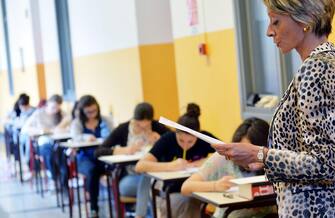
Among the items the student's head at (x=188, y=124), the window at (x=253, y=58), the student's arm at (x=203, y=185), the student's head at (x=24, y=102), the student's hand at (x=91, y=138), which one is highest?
the window at (x=253, y=58)

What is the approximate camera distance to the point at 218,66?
625 centimetres

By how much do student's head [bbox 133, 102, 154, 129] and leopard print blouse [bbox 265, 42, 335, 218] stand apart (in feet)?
15.2

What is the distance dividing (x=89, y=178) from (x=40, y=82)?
7.41 meters

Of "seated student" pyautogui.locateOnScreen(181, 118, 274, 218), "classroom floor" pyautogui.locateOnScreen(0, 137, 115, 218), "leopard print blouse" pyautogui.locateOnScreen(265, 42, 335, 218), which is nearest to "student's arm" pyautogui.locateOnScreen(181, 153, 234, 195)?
"seated student" pyautogui.locateOnScreen(181, 118, 274, 218)

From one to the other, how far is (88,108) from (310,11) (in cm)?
633

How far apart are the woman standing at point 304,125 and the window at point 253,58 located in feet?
11.1

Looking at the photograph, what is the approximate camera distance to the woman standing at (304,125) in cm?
212

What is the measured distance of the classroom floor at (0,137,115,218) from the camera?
851cm

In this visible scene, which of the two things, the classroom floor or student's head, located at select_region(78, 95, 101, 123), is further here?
the classroom floor

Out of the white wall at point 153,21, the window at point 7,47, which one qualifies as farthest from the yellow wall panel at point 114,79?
the window at point 7,47

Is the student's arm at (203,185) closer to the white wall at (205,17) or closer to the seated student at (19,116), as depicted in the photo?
the white wall at (205,17)

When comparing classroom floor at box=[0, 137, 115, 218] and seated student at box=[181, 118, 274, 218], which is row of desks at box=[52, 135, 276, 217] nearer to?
seated student at box=[181, 118, 274, 218]

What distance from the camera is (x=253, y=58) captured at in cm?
586

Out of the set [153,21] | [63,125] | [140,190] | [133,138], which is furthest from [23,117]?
[140,190]
